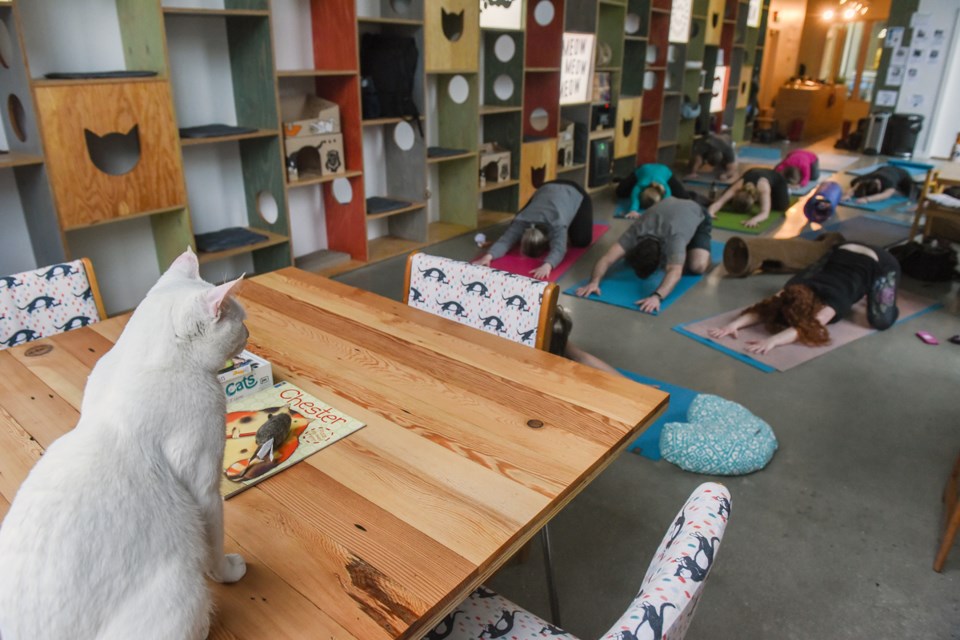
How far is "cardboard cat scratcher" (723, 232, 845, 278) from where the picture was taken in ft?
13.6

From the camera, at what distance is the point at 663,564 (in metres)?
0.71

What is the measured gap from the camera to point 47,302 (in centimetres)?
166

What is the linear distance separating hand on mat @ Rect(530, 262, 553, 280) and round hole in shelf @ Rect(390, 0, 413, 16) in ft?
6.07

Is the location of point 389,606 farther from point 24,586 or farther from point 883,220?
point 883,220

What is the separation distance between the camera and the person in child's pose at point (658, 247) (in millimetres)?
3701

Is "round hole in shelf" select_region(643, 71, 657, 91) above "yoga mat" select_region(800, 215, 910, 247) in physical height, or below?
above

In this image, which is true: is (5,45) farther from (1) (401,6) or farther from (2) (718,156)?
(2) (718,156)

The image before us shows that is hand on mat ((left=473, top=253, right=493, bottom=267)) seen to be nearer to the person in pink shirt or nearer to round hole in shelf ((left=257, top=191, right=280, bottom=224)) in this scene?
round hole in shelf ((left=257, top=191, right=280, bottom=224))

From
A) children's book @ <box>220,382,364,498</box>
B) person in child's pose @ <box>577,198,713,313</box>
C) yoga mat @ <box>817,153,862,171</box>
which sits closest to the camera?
children's book @ <box>220,382,364,498</box>

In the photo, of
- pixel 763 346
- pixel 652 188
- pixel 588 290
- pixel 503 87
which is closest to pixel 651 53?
pixel 652 188

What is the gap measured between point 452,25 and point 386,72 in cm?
67

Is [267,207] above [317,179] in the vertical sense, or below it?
below

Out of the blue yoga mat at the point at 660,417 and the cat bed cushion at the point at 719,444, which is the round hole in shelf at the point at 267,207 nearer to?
the blue yoga mat at the point at 660,417

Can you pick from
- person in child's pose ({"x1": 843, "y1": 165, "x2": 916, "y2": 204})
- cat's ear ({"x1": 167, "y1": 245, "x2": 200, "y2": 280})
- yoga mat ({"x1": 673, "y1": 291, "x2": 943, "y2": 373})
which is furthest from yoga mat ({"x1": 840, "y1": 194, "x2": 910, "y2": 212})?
cat's ear ({"x1": 167, "y1": 245, "x2": 200, "y2": 280})
